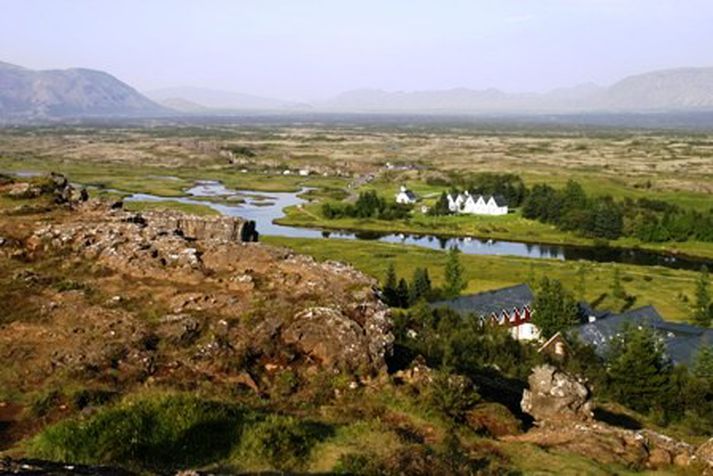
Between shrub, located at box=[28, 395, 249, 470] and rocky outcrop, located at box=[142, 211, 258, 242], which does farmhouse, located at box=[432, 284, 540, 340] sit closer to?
rocky outcrop, located at box=[142, 211, 258, 242]

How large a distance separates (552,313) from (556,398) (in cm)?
3351

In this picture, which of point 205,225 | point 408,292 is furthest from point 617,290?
point 205,225

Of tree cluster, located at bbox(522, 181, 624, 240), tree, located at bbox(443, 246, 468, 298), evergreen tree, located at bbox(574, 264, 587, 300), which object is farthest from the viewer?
tree cluster, located at bbox(522, 181, 624, 240)

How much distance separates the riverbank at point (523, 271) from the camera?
73125mm

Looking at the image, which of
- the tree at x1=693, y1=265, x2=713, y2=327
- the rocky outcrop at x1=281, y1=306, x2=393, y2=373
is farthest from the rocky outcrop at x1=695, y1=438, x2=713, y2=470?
the tree at x1=693, y1=265, x2=713, y2=327

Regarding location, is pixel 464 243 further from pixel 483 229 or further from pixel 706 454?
pixel 706 454

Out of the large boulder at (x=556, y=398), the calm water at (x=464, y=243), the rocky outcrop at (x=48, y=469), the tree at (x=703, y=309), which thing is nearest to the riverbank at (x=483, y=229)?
the calm water at (x=464, y=243)

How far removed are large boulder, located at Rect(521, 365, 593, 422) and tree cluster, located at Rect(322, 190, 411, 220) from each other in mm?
102631

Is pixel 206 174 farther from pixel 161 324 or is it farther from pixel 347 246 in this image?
pixel 161 324

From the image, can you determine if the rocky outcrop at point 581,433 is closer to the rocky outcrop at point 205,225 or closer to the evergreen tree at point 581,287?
the rocky outcrop at point 205,225

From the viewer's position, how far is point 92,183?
15238cm

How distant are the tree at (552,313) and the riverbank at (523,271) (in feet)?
54.7

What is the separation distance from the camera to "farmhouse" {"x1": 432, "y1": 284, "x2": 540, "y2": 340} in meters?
56.0

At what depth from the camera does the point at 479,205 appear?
139250mm
